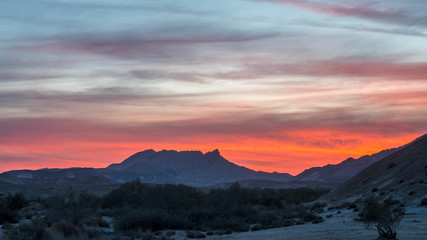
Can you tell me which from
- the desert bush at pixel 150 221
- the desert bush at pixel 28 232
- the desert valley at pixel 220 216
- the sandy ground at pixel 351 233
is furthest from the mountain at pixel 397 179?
the desert bush at pixel 28 232

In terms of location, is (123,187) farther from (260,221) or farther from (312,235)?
(312,235)

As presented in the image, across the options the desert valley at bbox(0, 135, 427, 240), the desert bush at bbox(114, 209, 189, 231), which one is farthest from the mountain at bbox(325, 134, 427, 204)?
the desert bush at bbox(114, 209, 189, 231)

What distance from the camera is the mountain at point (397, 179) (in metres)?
49.8

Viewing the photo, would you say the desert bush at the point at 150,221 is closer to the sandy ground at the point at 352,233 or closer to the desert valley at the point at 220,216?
the desert valley at the point at 220,216

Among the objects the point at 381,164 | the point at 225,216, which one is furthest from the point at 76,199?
the point at 381,164

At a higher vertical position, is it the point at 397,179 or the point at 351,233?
the point at 397,179

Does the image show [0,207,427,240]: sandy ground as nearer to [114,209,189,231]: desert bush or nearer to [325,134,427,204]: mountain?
[114,209,189,231]: desert bush

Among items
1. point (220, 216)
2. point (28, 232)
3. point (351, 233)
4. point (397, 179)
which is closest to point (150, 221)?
point (220, 216)

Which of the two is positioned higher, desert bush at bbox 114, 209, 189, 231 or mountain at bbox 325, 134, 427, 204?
mountain at bbox 325, 134, 427, 204

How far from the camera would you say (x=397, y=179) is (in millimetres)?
57062

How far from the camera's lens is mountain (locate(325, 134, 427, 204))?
163 feet

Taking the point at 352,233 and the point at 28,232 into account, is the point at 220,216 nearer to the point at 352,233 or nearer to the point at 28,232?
the point at 352,233

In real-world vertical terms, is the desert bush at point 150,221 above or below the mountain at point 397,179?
below

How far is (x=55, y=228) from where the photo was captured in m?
29.9
